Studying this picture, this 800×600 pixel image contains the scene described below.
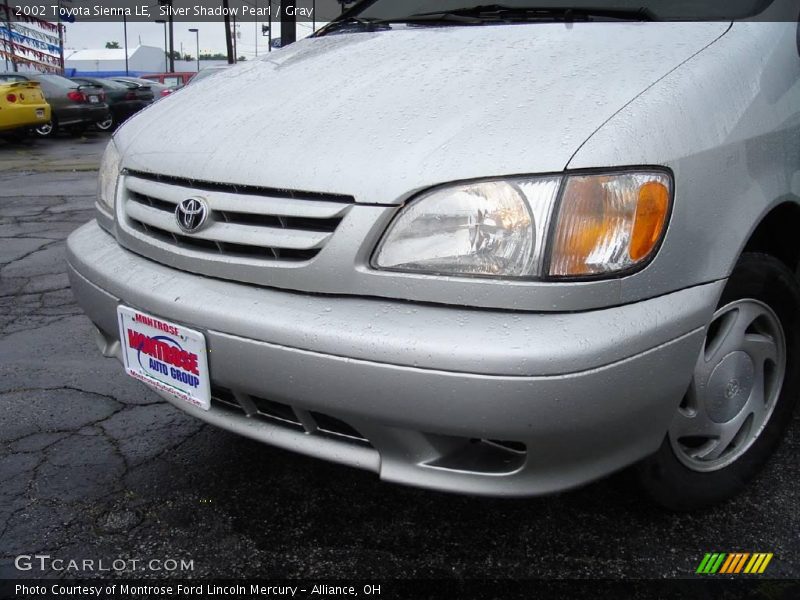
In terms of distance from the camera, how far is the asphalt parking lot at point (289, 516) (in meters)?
1.76

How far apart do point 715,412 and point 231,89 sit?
158 cm

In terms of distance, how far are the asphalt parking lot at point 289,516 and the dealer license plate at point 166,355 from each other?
1.33 feet

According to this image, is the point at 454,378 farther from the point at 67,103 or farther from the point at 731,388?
the point at 67,103

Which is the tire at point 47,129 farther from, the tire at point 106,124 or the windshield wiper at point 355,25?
Result: the windshield wiper at point 355,25

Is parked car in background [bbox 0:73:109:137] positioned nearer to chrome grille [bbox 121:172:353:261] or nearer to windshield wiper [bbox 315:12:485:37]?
windshield wiper [bbox 315:12:485:37]

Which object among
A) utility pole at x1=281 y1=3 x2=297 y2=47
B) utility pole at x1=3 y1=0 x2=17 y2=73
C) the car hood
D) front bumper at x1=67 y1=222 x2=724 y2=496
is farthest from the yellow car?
utility pole at x1=3 y1=0 x2=17 y2=73

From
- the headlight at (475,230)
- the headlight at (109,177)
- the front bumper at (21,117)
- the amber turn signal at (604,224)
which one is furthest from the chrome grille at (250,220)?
the front bumper at (21,117)

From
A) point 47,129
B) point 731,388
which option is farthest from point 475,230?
point 47,129

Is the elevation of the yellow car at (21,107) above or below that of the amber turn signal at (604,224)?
below

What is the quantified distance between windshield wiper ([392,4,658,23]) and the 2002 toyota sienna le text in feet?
0.10

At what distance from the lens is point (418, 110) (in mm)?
1634

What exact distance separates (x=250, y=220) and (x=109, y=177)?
0.76m

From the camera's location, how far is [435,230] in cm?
147

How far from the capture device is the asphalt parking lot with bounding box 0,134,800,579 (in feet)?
5.76
